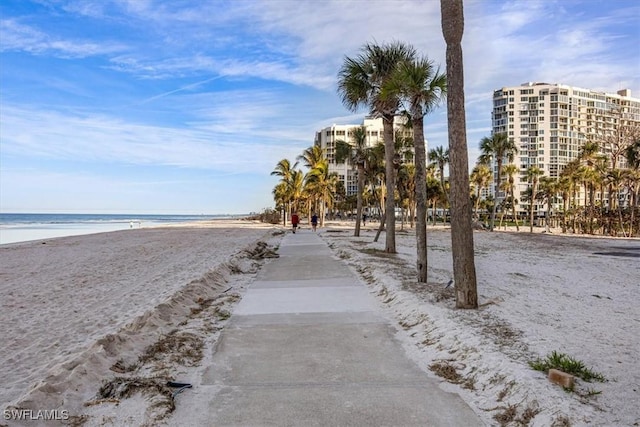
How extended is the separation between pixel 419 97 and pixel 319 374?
774 cm

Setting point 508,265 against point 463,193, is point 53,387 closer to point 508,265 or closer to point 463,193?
point 463,193

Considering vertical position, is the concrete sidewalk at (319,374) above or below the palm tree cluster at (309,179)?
below

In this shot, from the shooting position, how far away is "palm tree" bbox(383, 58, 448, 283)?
1083cm

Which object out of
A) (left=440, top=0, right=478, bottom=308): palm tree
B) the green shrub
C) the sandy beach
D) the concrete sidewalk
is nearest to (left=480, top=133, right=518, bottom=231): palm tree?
the sandy beach

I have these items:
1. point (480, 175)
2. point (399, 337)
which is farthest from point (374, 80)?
point (480, 175)

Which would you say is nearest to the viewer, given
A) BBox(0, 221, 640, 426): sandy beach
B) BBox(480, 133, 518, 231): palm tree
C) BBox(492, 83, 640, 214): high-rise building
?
BBox(0, 221, 640, 426): sandy beach

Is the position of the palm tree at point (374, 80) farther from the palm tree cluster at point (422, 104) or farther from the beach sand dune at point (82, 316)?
the beach sand dune at point (82, 316)

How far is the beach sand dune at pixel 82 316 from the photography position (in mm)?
4930

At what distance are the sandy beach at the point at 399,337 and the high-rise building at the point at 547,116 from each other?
125 meters

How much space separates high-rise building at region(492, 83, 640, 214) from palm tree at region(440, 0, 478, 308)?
126532 mm

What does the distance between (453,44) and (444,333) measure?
15.8ft

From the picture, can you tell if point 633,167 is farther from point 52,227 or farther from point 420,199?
point 52,227

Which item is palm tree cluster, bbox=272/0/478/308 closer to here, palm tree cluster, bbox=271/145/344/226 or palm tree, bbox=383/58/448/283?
palm tree, bbox=383/58/448/283

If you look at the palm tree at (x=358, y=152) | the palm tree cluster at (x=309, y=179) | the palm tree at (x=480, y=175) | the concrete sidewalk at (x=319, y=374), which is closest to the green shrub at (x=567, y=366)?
the concrete sidewalk at (x=319, y=374)
